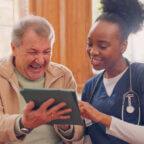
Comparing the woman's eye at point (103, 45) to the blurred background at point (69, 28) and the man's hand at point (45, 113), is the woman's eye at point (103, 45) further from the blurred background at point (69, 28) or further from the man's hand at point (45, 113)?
the blurred background at point (69, 28)

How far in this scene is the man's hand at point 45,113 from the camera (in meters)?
1.54

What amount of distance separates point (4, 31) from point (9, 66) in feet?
2.45

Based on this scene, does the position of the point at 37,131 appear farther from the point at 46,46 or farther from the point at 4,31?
the point at 4,31

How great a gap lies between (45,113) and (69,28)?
1.33m

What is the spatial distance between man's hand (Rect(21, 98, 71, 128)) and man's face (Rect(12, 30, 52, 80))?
1.17 ft

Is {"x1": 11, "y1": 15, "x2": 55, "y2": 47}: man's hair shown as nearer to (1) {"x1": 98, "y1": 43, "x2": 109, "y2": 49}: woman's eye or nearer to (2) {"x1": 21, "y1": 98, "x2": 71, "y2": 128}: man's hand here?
(1) {"x1": 98, "y1": 43, "x2": 109, "y2": 49}: woman's eye

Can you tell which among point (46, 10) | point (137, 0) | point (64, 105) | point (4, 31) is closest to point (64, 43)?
point (46, 10)

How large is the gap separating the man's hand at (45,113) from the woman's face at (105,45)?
311 mm

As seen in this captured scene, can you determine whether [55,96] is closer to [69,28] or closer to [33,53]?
[33,53]

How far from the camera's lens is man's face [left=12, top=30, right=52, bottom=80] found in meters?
1.88

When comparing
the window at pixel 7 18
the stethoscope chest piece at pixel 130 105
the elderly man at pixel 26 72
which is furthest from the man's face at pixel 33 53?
the window at pixel 7 18

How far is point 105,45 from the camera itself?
5.54ft

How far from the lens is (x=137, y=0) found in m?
1.80

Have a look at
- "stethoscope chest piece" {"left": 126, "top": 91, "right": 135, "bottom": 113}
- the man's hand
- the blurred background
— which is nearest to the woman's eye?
"stethoscope chest piece" {"left": 126, "top": 91, "right": 135, "bottom": 113}
